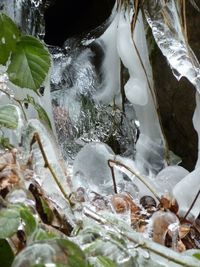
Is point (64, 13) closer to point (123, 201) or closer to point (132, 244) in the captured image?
point (123, 201)

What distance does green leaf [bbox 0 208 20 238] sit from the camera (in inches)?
29.4

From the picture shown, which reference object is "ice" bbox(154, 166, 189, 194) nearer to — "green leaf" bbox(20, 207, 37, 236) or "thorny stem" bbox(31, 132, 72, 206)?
"thorny stem" bbox(31, 132, 72, 206)

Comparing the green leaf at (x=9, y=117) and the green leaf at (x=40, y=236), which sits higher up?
the green leaf at (x=9, y=117)

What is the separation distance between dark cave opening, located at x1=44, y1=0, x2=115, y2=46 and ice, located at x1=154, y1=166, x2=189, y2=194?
1152 millimetres

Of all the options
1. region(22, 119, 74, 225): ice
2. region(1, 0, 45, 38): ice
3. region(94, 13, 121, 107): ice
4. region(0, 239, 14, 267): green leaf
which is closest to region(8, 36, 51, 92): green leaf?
region(22, 119, 74, 225): ice

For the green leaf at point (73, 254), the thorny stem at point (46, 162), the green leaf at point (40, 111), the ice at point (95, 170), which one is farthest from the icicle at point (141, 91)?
the green leaf at point (73, 254)

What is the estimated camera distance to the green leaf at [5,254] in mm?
838

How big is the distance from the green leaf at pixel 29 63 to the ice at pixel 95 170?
0.36 meters

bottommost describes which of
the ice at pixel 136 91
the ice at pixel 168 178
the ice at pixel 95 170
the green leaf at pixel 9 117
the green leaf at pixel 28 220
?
the ice at pixel 168 178

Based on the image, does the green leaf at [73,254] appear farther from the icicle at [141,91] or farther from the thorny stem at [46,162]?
the icicle at [141,91]

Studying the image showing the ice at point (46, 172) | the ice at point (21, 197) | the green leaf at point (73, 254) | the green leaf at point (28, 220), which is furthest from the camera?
the ice at point (46, 172)

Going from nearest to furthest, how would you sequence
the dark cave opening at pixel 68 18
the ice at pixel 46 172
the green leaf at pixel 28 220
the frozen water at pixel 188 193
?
1. the green leaf at pixel 28 220
2. the ice at pixel 46 172
3. the frozen water at pixel 188 193
4. the dark cave opening at pixel 68 18

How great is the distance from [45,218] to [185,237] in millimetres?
541

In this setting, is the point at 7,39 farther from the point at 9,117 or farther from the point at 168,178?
the point at 168,178
